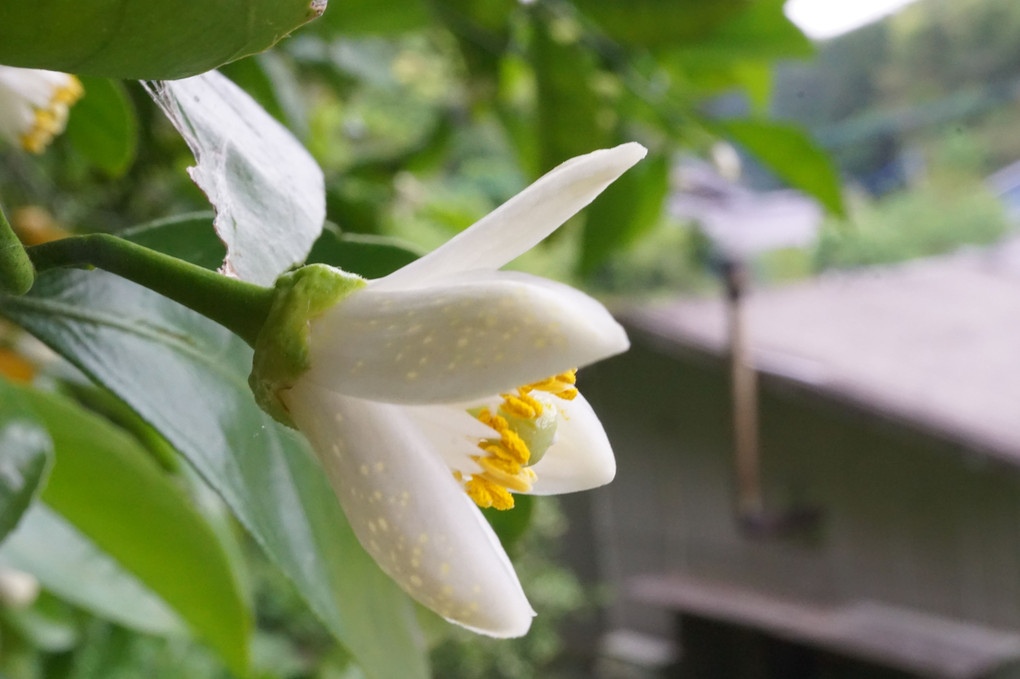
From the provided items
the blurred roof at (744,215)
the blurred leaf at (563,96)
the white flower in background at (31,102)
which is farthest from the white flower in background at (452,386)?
the blurred roof at (744,215)

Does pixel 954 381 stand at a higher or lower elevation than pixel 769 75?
higher

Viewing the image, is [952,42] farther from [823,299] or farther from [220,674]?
[220,674]

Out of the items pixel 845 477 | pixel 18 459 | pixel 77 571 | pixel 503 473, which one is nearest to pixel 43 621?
pixel 77 571

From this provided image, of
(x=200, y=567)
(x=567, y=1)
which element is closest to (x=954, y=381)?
(x=567, y=1)

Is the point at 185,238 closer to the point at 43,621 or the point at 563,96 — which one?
the point at 563,96

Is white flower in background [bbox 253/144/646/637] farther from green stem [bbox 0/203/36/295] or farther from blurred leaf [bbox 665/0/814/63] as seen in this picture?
blurred leaf [bbox 665/0/814/63]

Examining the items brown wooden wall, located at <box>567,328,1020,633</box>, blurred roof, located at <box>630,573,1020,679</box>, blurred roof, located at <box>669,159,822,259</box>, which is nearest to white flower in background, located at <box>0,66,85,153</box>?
brown wooden wall, located at <box>567,328,1020,633</box>
